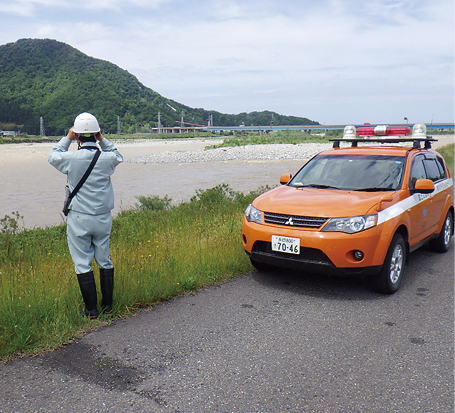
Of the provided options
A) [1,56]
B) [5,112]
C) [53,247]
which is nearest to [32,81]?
[5,112]

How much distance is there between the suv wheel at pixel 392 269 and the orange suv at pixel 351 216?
1 centimetres

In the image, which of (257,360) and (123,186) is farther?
(123,186)

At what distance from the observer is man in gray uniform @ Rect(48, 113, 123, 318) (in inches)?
177

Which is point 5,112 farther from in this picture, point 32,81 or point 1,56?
point 1,56

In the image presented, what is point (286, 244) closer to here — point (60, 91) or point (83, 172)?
point (83, 172)

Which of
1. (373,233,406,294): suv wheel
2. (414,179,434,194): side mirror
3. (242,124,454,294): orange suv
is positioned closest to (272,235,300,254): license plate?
(242,124,454,294): orange suv

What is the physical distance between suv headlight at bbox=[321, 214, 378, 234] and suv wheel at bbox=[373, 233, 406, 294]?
453mm

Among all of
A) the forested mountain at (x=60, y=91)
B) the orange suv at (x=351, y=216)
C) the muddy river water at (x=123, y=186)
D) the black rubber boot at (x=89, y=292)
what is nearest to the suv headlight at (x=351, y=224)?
the orange suv at (x=351, y=216)

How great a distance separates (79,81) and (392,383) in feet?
508

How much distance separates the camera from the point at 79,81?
5753 inches

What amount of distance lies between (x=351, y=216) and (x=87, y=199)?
9.46 feet

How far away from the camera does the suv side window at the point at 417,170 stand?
21.8ft

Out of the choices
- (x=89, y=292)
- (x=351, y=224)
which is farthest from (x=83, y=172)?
(x=351, y=224)

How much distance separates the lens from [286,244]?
18.2ft
